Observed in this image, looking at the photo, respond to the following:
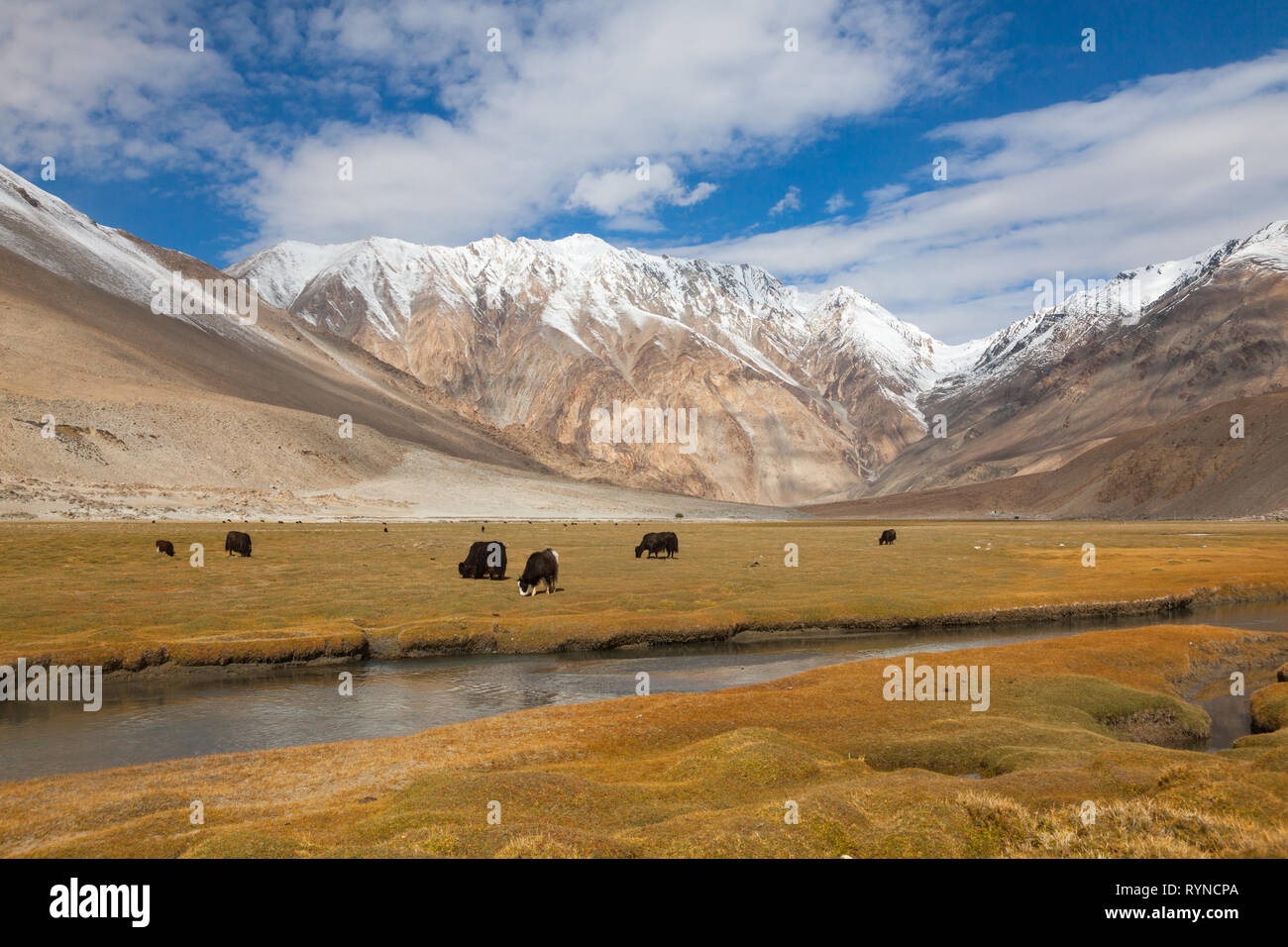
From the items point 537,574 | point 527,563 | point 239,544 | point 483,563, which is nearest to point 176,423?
point 239,544

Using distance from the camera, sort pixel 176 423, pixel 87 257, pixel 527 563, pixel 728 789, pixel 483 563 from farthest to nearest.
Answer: pixel 87 257, pixel 176 423, pixel 483 563, pixel 527 563, pixel 728 789

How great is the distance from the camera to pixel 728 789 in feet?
44.6

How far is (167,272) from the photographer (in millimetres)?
197375

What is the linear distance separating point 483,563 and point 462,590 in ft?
18.2

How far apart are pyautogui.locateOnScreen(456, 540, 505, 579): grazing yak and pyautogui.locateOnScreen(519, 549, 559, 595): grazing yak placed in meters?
5.78

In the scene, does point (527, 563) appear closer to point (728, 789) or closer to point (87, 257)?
point (728, 789)

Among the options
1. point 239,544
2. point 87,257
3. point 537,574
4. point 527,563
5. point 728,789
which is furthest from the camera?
point 87,257

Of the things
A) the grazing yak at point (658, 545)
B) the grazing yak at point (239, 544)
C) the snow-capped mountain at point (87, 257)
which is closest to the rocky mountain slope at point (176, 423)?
the snow-capped mountain at point (87, 257)

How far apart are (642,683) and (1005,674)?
10858 mm

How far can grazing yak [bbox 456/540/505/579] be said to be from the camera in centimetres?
4694

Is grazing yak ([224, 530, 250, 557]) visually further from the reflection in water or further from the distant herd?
the reflection in water

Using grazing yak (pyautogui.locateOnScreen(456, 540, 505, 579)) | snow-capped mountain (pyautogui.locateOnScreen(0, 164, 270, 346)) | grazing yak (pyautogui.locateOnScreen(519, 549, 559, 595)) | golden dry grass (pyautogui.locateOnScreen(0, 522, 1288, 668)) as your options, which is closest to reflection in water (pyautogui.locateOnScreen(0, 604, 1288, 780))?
golden dry grass (pyautogui.locateOnScreen(0, 522, 1288, 668))

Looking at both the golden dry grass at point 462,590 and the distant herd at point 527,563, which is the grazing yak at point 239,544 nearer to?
the distant herd at point 527,563
